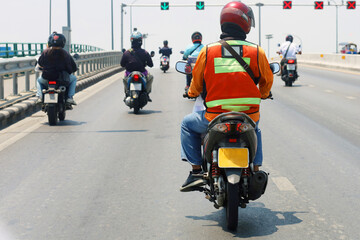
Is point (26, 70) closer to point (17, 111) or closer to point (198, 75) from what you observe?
point (17, 111)

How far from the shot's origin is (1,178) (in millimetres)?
8359

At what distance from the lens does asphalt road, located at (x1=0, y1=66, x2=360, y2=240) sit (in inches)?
240

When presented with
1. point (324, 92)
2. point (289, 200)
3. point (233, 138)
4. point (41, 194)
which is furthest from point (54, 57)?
point (324, 92)

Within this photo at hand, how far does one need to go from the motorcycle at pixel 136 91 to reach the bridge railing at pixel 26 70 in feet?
7.73

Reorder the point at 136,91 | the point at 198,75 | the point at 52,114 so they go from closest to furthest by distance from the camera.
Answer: the point at 198,75, the point at 52,114, the point at 136,91

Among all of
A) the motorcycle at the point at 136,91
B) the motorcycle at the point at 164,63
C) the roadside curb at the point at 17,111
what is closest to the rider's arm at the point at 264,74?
the roadside curb at the point at 17,111

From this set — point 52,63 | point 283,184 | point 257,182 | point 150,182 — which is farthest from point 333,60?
point 257,182

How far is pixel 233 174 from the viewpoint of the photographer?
5.74 metres

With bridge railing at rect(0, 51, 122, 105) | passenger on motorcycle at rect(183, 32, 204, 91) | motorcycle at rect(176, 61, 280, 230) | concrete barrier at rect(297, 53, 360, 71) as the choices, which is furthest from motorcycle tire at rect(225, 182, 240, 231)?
concrete barrier at rect(297, 53, 360, 71)

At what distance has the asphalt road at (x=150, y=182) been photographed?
6105mm

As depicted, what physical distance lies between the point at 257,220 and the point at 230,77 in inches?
49.0

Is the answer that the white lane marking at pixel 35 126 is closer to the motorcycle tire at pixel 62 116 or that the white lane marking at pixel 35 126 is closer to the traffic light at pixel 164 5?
the motorcycle tire at pixel 62 116

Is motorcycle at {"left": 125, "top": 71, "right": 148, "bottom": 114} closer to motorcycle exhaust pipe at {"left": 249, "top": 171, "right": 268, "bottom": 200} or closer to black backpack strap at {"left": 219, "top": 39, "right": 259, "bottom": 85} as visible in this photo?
black backpack strap at {"left": 219, "top": 39, "right": 259, "bottom": 85}

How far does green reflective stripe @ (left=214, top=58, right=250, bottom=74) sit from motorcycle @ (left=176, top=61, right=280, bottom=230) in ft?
1.34
